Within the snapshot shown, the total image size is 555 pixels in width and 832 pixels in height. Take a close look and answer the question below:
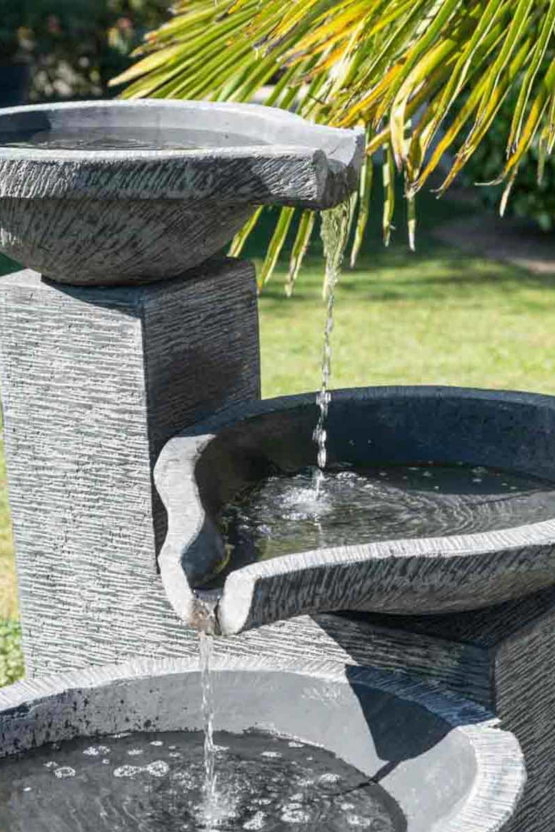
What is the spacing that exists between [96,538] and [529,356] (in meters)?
4.27

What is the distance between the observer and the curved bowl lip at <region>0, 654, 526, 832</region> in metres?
2.08

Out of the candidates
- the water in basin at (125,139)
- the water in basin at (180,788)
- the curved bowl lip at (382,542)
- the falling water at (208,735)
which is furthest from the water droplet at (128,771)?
the water in basin at (125,139)

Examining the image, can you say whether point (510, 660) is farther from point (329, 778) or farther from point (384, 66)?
point (384, 66)

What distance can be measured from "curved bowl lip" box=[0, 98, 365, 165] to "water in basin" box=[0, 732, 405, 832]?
104cm

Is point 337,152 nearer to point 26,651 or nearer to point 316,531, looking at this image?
point 316,531

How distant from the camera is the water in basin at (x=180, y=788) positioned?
2.31 m

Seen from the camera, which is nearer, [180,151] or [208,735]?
[208,735]

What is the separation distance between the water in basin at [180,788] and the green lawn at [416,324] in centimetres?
295

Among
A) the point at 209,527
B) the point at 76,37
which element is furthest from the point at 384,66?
the point at 76,37

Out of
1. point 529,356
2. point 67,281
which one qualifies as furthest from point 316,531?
point 529,356

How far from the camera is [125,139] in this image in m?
3.45

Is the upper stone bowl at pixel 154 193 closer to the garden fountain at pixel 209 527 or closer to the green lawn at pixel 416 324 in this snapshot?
the garden fountain at pixel 209 527

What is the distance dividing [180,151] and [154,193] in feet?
0.32

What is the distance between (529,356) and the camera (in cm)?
711
